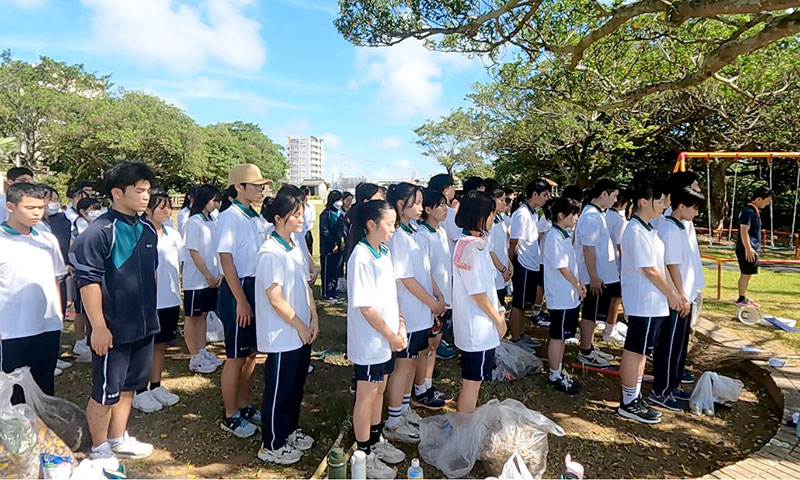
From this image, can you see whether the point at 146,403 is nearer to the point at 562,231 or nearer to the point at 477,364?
the point at 477,364

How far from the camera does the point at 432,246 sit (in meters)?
3.74

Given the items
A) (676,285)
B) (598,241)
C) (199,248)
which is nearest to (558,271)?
(676,285)

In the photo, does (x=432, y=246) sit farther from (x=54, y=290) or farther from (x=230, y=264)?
(x=54, y=290)

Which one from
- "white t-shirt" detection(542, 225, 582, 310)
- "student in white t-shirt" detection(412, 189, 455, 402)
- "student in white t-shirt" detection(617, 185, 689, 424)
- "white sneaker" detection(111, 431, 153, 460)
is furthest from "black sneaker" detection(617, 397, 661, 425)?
"white sneaker" detection(111, 431, 153, 460)

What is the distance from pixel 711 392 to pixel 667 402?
0.37 meters

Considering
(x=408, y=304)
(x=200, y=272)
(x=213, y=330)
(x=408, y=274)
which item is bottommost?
(x=213, y=330)

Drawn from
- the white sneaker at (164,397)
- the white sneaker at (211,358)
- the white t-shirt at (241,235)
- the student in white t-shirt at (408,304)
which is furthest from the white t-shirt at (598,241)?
the white sneaker at (164,397)

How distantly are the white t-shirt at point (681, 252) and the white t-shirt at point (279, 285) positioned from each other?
2741mm

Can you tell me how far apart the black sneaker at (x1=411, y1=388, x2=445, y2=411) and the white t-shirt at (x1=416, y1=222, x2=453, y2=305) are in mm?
777

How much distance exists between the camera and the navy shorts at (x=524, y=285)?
17.0ft

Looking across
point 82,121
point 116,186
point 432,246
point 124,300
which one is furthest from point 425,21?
point 82,121

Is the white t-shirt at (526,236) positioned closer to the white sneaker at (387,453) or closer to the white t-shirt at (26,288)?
the white sneaker at (387,453)

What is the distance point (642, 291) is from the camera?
348 cm

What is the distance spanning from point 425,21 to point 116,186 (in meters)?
4.06
